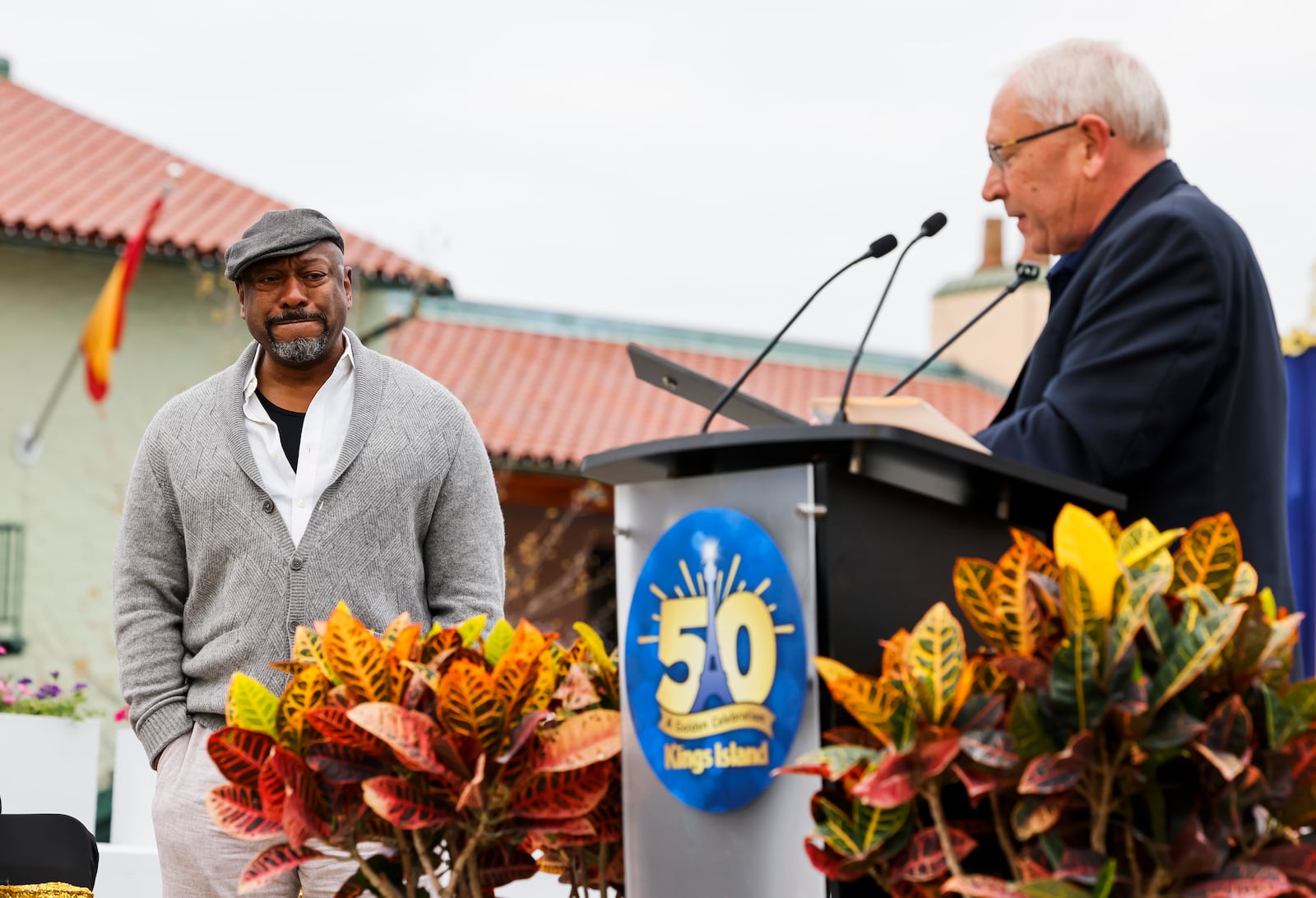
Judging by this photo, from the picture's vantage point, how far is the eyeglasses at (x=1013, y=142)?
88.1 inches

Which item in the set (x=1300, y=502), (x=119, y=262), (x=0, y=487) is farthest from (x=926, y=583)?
(x=0, y=487)

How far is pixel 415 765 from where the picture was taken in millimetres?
1763

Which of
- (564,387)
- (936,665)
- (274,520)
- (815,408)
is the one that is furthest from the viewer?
(564,387)

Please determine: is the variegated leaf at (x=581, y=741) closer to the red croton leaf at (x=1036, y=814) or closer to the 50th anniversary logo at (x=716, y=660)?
the 50th anniversary logo at (x=716, y=660)

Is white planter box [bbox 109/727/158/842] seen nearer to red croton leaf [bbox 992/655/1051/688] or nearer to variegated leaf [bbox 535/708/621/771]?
variegated leaf [bbox 535/708/621/771]

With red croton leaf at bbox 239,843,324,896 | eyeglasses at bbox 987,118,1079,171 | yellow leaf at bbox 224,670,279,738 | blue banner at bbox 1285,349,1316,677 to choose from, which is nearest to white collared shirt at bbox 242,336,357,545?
yellow leaf at bbox 224,670,279,738

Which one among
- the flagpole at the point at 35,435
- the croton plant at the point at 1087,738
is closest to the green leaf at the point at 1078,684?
the croton plant at the point at 1087,738

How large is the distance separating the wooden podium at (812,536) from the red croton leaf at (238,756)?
396 millimetres

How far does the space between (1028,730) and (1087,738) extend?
61 millimetres

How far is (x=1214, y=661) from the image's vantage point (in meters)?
1.52

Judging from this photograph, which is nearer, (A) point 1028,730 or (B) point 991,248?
(A) point 1028,730

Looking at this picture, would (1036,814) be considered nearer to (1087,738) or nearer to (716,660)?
(1087,738)

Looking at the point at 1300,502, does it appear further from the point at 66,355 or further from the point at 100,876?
the point at 66,355

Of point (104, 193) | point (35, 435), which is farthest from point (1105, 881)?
point (104, 193)
